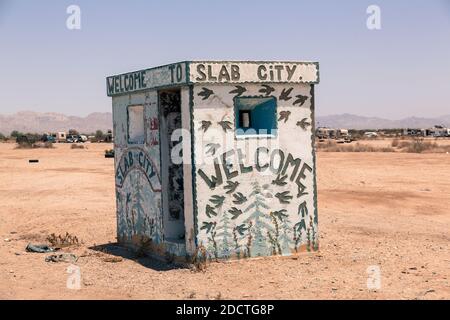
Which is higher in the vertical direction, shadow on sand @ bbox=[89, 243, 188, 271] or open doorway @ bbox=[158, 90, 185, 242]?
open doorway @ bbox=[158, 90, 185, 242]

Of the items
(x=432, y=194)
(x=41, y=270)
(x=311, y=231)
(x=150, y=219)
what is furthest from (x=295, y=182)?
(x=432, y=194)

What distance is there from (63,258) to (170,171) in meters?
2.75

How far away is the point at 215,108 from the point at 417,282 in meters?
4.28

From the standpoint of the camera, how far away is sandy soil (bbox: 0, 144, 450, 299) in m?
9.74

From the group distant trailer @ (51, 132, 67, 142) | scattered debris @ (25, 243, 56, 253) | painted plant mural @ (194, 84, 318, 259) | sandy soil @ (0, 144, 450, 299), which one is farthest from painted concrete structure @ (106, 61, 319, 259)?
distant trailer @ (51, 132, 67, 142)

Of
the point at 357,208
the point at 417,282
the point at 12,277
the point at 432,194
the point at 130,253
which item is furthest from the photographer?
the point at 432,194

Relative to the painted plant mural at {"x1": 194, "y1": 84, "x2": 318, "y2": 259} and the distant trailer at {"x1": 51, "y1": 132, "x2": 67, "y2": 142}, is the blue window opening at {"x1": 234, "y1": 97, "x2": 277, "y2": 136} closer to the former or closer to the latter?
the painted plant mural at {"x1": 194, "y1": 84, "x2": 318, "y2": 259}

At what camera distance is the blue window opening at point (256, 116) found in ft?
38.5

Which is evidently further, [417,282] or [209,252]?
[209,252]

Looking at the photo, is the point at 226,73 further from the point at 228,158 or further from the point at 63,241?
the point at 63,241

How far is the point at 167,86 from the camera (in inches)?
456

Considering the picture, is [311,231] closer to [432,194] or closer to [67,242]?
[67,242]

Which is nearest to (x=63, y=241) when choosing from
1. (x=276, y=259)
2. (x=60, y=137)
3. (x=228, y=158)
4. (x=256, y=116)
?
(x=228, y=158)

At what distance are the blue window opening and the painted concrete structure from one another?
18 mm
